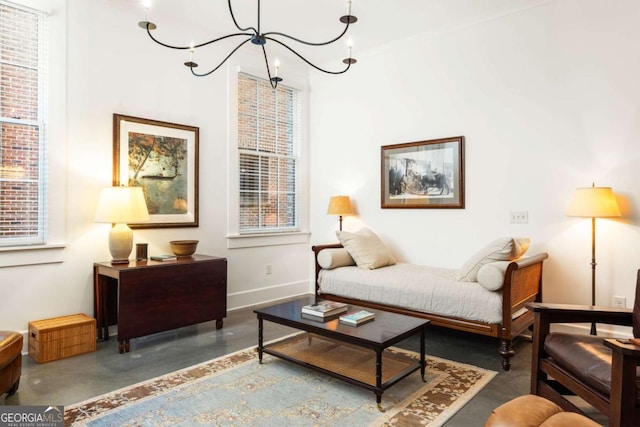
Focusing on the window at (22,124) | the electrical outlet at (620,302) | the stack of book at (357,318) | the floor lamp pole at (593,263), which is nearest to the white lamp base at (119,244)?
the window at (22,124)

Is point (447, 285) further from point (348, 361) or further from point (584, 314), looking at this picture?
point (584, 314)

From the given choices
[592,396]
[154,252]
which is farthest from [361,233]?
[592,396]

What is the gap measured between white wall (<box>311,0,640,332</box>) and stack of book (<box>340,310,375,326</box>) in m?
1.76

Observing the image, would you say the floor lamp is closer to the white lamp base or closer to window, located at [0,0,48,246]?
the white lamp base

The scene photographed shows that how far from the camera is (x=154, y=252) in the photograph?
3838 mm

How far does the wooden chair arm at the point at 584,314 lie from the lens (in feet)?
6.86

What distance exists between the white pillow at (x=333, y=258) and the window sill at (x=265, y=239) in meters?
0.96

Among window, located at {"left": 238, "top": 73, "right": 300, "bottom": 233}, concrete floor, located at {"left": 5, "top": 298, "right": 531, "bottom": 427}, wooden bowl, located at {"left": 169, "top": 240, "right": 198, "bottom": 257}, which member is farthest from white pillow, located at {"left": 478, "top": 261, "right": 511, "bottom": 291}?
window, located at {"left": 238, "top": 73, "right": 300, "bottom": 233}

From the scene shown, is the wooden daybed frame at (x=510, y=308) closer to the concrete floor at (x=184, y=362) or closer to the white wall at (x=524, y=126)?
the concrete floor at (x=184, y=362)

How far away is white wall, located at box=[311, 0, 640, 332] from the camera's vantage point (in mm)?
3223

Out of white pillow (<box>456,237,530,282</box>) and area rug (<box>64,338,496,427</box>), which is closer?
area rug (<box>64,338,496,427</box>)

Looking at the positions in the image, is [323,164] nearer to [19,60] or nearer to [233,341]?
[233,341]

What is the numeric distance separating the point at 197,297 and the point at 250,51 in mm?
2796

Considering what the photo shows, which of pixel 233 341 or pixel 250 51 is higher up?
pixel 250 51
